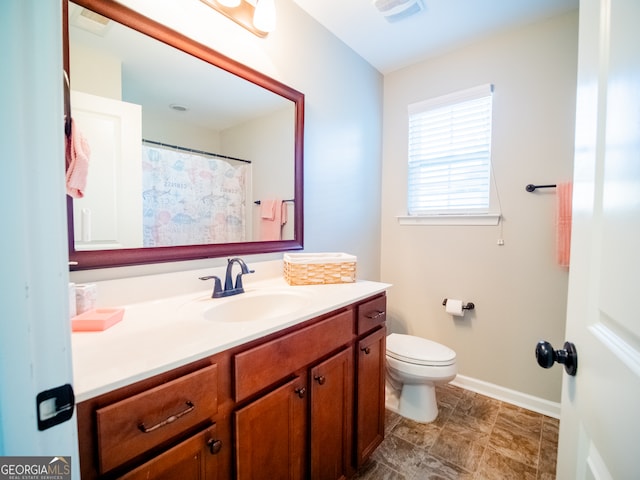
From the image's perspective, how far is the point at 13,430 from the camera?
359 mm

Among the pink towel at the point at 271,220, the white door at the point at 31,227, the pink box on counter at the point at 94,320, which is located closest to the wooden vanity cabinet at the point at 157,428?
the white door at the point at 31,227

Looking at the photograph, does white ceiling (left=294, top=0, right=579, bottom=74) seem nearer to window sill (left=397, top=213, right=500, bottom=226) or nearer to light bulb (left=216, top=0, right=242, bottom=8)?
light bulb (left=216, top=0, right=242, bottom=8)

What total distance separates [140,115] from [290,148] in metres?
0.79

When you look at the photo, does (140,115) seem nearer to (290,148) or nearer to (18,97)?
(290,148)

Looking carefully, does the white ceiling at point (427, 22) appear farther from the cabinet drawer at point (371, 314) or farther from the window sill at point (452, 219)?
the cabinet drawer at point (371, 314)

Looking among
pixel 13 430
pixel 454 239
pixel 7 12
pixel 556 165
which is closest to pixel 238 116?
pixel 7 12

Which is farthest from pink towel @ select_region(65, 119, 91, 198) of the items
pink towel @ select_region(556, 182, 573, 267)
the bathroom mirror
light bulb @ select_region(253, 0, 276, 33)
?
pink towel @ select_region(556, 182, 573, 267)

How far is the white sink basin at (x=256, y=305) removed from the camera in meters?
1.16

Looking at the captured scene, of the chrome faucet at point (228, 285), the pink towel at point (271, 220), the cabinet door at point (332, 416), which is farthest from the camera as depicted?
the pink towel at point (271, 220)

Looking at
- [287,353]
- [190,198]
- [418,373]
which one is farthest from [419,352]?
[190,198]

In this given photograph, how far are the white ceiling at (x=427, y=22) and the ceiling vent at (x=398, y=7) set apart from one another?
0.04m

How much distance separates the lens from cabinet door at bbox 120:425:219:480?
0.66 meters

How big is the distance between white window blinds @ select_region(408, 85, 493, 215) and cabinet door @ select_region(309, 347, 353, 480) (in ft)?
4.89

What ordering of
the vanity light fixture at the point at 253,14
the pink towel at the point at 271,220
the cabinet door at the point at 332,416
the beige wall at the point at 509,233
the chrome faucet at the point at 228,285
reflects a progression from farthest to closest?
the beige wall at the point at 509,233 < the pink towel at the point at 271,220 < the vanity light fixture at the point at 253,14 < the chrome faucet at the point at 228,285 < the cabinet door at the point at 332,416
